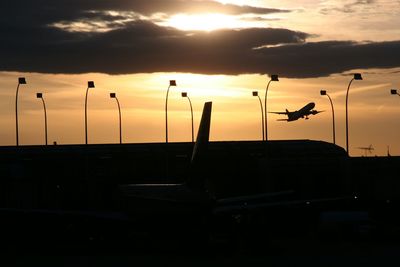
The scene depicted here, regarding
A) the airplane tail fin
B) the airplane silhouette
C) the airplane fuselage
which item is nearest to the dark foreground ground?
the airplane silhouette

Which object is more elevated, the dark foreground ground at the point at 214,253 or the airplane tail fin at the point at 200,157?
the airplane tail fin at the point at 200,157

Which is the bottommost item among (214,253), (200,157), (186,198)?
(214,253)

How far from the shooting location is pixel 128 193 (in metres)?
68.8

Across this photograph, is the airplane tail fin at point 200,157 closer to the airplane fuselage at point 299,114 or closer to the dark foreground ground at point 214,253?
the dark foreground ground at point 214,253

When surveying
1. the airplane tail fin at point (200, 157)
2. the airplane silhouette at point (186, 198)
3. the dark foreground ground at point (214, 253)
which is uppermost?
the airplane tail fin at point (200, 157)

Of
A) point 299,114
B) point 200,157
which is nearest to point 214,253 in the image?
point 200,157

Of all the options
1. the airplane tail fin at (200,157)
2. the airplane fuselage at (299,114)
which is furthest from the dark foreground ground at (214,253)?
the airplane fuselage at (299,114)

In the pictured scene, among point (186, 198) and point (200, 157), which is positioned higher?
point (200, 157)

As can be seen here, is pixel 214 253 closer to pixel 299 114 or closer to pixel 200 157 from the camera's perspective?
pixel 200 157

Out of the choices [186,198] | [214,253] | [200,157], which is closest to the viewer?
[214,253]

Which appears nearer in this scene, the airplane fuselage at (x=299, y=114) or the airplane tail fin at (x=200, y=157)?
the airplane tail fin at (x=200, y=157)

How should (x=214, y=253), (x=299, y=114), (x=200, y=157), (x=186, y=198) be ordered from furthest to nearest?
(x=299, y=114) → (x=200, y=157) → (x=186, y=198) → (x=214, y=253)

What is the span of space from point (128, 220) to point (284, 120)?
11691 cm

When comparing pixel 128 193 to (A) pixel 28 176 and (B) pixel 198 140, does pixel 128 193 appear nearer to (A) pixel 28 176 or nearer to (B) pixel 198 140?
(B) pixel 198 140
